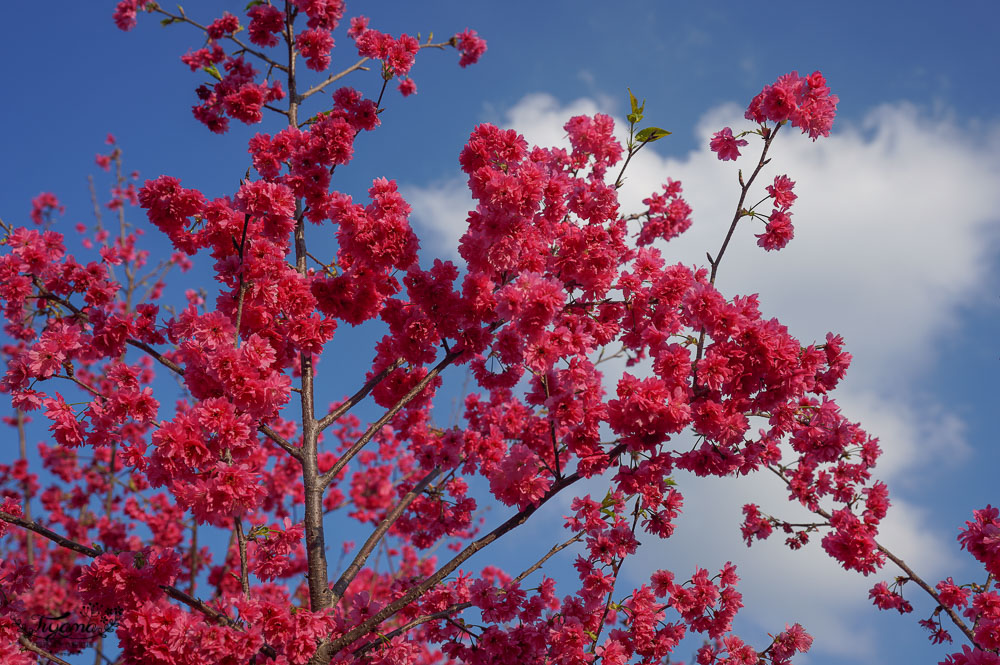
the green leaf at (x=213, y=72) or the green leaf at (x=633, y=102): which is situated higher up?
the green leaf at (x=213, y=72)

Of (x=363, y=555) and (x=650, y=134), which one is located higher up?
(x=650, y=134)

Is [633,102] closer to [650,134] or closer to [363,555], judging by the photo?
[650,134]

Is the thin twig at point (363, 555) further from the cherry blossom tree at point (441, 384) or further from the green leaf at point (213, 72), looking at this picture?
the green leaf at point (213, 72)

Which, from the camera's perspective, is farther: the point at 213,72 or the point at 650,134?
the point at 213,72

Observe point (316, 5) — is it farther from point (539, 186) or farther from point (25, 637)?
point (25, 637)

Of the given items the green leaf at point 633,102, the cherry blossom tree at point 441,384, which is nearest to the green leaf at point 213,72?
the cherry blossom tree at point 441,384

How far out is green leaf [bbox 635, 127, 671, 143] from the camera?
17.5ft

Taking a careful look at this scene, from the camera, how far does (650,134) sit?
5387 millimetres

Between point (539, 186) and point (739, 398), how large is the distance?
76.9 inches

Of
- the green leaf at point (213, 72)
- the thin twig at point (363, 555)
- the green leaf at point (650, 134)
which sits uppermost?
the green leaf at point (213, 72)

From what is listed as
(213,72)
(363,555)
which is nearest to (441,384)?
(363,555)

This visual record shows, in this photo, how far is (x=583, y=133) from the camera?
613cm

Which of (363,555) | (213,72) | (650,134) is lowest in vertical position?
(363,555)

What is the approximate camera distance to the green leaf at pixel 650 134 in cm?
532
